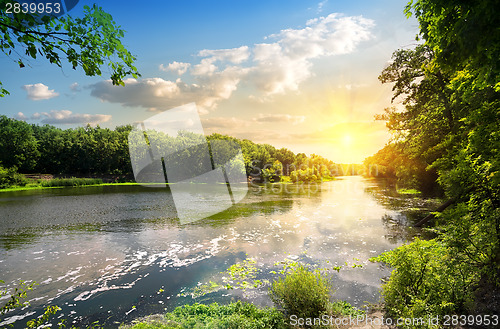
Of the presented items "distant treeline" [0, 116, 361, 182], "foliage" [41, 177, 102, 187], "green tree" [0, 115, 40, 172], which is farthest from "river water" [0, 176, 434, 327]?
"green tree" [0, 115, 40, 172]

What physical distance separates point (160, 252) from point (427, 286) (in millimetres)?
15210

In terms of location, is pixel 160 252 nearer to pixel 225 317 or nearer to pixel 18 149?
pixel 225 317

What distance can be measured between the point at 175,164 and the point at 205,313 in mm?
97774

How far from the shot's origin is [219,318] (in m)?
8.48

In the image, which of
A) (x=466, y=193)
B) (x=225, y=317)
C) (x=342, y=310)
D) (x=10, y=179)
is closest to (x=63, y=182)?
(x=10, y=179)

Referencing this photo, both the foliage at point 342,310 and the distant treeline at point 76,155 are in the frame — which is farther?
the distant treeline at point 76,155

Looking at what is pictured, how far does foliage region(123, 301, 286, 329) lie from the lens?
754 centimetres

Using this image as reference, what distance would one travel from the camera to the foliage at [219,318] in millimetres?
7543

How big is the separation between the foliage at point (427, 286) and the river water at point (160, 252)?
2.28 m

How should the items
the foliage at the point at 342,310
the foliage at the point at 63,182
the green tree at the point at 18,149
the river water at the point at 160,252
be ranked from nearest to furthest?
the foliage at the point at 342,310 < the river water at the point at 160,252 < the foliage at the point at 63,182 < the green tree at the point at 18,149

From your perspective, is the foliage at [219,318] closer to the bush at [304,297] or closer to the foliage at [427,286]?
the bush at [304,297]

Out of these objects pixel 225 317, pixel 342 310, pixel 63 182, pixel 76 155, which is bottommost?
pixel 342 310

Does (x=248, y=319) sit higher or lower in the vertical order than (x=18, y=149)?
lower

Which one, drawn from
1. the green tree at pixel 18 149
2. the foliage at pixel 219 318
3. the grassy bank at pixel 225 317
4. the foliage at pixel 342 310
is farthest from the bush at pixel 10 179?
the foliage at pixel 342 310
